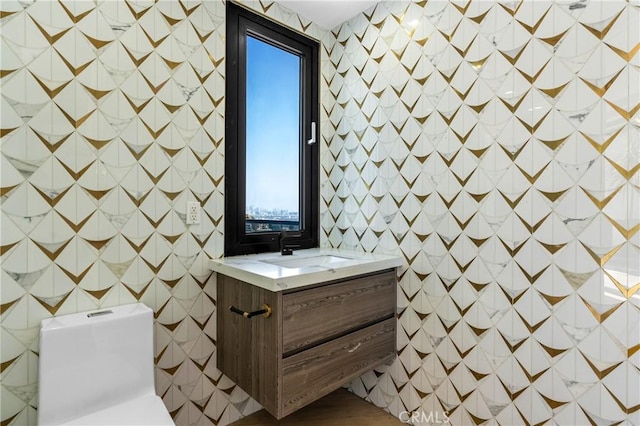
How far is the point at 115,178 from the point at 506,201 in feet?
Answer: 5.98

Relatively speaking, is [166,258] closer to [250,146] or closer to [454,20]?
[250,146]

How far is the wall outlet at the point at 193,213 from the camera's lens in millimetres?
1766

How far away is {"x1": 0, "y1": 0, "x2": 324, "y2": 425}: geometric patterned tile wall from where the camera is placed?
4.31 ft

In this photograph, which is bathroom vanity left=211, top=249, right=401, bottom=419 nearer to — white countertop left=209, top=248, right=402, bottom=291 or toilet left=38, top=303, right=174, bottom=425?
white countertop left=209, top=248, right=402, bottom=291

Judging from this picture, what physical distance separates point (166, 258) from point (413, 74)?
1687mm

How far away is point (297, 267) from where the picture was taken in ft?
6.10

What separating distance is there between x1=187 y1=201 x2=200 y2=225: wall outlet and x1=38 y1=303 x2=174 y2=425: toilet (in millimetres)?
494

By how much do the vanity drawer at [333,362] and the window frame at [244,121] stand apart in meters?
0.77

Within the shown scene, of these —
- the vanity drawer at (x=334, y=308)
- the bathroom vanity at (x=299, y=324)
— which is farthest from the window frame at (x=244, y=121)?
the vanity drawer at (x=334, y=308)

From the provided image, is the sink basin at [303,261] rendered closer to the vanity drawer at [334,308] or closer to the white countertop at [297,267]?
the white countertop at [297,267]

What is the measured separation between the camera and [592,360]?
1.35 m

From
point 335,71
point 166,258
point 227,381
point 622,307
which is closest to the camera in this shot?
point 622,307

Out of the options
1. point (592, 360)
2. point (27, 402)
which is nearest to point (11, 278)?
point (27, 402)

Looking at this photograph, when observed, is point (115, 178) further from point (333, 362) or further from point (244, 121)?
point (333, 362)
